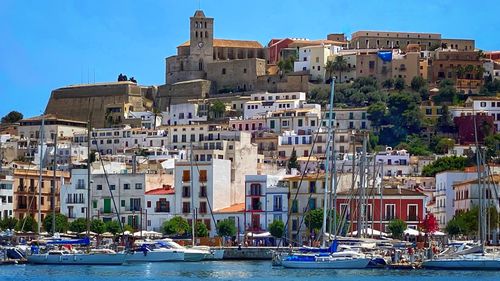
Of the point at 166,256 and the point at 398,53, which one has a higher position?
the point at 398,53

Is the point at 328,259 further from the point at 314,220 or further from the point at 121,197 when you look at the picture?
the point at 121,197

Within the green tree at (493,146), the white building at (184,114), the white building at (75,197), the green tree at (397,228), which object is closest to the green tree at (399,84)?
the white building at (184,114)

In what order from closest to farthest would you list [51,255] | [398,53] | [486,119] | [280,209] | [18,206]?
[51,255], [280,209], [18,206], [486,119], [398,53]

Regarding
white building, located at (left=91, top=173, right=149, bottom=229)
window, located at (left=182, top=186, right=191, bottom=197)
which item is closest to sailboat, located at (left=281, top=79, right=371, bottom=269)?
window, located at (left=182, top=186, right=191, bottom=197)

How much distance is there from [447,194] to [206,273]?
800 inches

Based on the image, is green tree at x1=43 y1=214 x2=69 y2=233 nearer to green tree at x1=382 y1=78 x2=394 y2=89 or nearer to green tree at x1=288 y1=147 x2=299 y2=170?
green tree at x1=288 y1=147 x2=299 y2=170

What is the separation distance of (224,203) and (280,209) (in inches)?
166

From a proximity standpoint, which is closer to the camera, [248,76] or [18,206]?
[18,206]

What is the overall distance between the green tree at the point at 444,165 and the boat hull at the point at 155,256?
115 feet

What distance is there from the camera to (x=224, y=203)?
3137 inches

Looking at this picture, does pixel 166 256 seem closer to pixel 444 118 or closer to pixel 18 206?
pixel 18 206

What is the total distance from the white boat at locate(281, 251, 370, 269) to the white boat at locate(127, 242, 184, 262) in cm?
765

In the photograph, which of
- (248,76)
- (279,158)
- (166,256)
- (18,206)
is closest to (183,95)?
(248,76)

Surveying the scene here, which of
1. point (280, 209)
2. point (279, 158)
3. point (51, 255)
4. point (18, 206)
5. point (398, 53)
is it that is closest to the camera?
point (51, 255)
